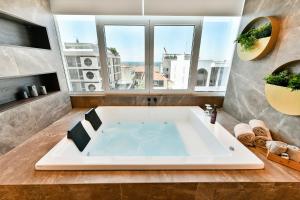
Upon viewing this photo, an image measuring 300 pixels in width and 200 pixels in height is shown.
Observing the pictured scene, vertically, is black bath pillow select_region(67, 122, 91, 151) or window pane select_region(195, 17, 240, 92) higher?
window pane select_region(195, 17, 240, 92)

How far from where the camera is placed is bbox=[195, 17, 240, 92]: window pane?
2.08 m

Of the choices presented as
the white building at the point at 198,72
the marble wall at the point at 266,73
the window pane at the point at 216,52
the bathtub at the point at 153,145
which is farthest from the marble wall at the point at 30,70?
the marble wall at the point at 266,73

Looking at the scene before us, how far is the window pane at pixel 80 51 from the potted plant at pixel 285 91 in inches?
90.2

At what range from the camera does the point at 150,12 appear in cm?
188

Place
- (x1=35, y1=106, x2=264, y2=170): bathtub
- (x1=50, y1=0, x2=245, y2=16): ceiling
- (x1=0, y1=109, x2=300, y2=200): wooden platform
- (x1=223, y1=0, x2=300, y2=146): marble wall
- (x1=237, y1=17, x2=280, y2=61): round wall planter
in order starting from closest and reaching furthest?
1. (x1=0, y1=109, x2=300, y2=200): wooden platform
2. (x1=35, y1=106, x2=264, y2=170): bathtub
3. (x1=223, y1=0, x2=300, y2=146): marble wall
4. (x1=237, y1=17, x2=280, y2=61): round wall planter
5. (x1=50, y1=0, x2=245, y2=16): ceiling

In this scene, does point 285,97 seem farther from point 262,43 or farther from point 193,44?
point 193,44

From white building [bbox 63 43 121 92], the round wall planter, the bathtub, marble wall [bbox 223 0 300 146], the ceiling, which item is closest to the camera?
the bathtub

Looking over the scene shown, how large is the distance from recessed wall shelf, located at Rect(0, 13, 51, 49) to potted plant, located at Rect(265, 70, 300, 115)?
2692 millimetres

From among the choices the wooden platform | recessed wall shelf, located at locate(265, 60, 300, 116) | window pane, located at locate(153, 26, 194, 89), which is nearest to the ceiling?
window pane, located at locate(153, 26, 194, 89)

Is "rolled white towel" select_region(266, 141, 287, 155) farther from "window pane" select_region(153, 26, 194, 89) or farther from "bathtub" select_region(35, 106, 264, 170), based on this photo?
"window pane" select_region(153, 26, 194, 89)

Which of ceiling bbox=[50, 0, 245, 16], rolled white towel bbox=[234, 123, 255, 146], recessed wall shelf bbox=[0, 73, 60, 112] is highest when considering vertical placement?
ceiling bbox=[50, 0, 245, 16]

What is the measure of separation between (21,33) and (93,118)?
136 centimetres

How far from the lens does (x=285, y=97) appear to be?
116 centimetres

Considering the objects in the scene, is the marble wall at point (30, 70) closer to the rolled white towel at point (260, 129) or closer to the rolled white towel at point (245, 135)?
the rolled white towel at point (245, 135)
